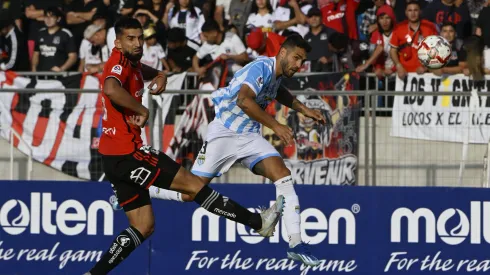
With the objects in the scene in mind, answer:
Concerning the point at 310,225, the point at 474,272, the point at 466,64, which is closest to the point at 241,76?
the point at 310,225

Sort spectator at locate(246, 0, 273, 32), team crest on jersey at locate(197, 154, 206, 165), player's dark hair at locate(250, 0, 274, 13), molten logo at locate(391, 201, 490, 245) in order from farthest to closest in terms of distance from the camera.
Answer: player's dark hair at locate(250, 0, 274, 13), spectator at locate(246, 0, 273, 32), molten logo at locate(391, 201, 490, 245), team crest on jersey at locate(197, 154, 206, 165)

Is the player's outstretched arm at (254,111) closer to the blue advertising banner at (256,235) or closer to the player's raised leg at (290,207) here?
the player's raised leg at (290,207)

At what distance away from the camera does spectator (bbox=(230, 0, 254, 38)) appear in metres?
17.9

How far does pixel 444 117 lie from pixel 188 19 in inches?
209

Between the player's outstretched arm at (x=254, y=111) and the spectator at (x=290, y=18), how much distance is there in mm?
6214

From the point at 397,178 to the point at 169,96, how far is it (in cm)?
308

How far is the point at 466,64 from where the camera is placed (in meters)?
15.8

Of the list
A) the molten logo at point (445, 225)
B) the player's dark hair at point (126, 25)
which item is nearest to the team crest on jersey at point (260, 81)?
the player's dark hair at point (126, 25)

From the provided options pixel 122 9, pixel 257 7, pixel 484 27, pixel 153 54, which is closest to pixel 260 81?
pixel 484 27

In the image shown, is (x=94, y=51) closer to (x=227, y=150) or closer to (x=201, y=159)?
(x=201, y=159)

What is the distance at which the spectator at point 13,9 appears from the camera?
18.3m

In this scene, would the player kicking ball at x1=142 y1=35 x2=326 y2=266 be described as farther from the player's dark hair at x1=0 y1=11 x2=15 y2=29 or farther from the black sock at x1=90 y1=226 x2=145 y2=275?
the player's dark hair at x1=0 y1=11 x2=15 y2=29

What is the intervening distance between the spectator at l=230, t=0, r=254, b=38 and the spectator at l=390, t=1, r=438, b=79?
2.63 metres

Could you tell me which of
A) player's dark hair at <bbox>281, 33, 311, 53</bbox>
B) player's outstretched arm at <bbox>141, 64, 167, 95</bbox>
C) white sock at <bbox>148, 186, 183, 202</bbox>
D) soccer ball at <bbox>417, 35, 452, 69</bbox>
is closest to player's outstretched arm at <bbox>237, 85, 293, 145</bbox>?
player's dark hair at <bbox>281, 33, 311, 53</bbox>
